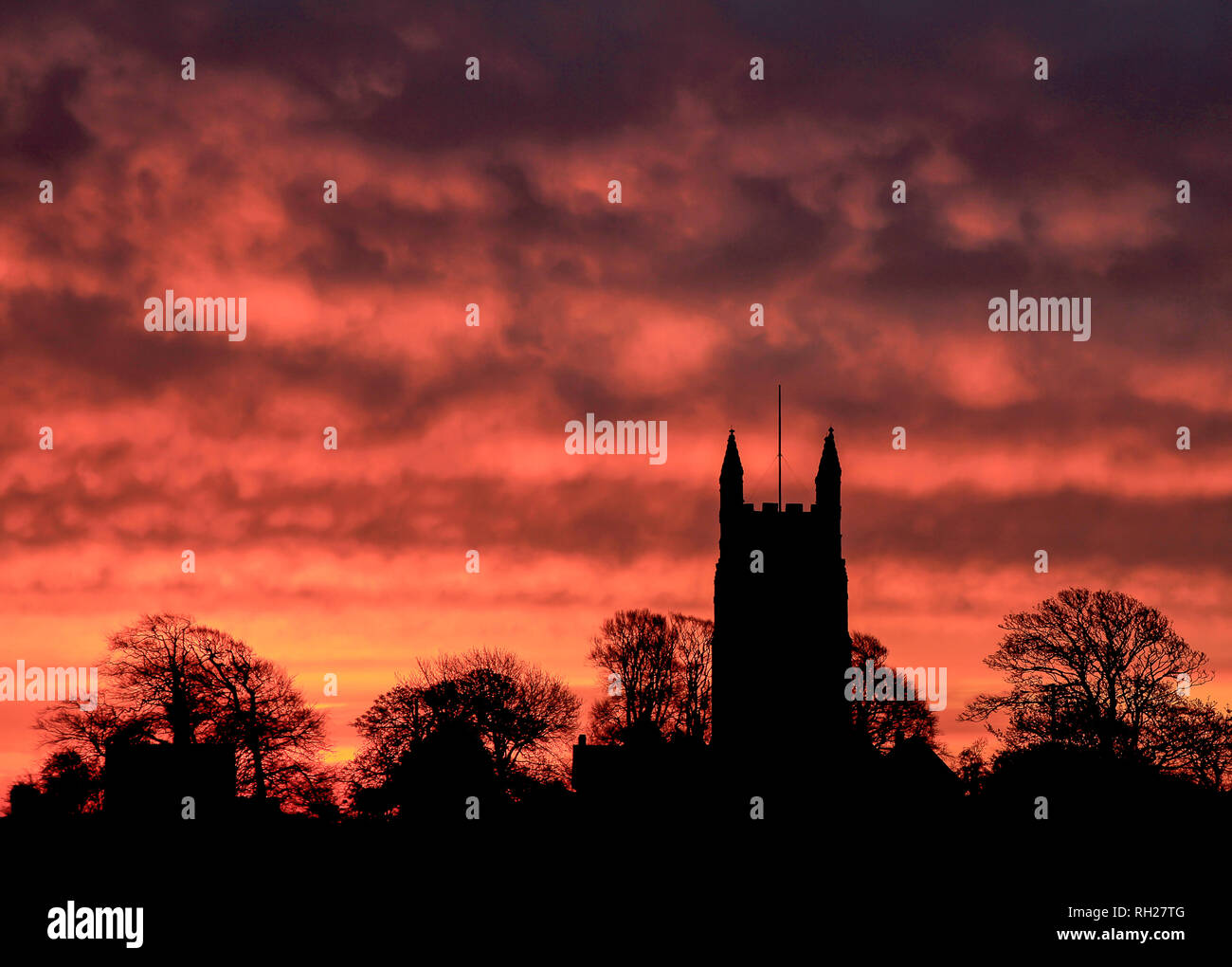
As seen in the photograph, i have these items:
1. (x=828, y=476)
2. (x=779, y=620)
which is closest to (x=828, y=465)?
(x=828, y=476)

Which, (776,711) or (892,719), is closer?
(776,711)

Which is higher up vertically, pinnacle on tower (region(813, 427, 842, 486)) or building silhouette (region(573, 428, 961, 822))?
pinnacle on tower (region(813, 427, 842, 486))

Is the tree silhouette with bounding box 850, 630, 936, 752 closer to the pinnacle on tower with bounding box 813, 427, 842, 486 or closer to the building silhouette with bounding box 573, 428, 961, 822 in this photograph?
the building silhouette with bounding box 573, 428, 961, 822

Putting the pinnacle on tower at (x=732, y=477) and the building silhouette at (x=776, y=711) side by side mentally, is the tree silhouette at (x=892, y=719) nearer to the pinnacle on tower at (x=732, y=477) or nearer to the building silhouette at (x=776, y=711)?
the building silhouette at (x=776, y=711)

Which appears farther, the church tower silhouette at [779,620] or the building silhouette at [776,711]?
the church tower silhouette at [779,620]

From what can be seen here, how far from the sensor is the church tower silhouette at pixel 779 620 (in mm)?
79250

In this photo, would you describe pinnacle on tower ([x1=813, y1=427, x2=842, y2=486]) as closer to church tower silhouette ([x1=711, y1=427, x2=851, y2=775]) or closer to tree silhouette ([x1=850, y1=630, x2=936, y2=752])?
church tower silhouette ([x1=711, y1=427, x2=851, y2=775])

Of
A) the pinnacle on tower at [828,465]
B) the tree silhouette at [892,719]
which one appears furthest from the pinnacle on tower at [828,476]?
the tree silhouette at [892,719]

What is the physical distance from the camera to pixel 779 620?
268 ft

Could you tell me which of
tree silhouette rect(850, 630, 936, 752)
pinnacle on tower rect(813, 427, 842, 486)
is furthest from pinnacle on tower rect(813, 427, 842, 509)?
tree silhouette rect(850, 630, 936, 752)

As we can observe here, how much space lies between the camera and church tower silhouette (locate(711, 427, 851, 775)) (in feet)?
260

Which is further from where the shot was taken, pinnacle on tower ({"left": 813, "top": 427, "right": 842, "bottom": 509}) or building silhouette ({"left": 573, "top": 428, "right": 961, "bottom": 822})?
pinnacle on tower ({"left": 813, "top": 427, "right": 842, "bottom": 509})

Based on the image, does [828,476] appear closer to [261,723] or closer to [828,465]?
[828,465]
